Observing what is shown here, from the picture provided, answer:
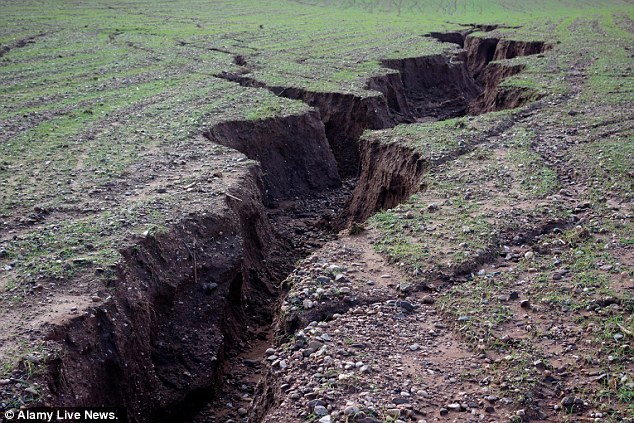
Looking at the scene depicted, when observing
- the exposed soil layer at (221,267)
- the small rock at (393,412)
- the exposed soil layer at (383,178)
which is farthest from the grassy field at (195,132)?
the small rock at (393,412)

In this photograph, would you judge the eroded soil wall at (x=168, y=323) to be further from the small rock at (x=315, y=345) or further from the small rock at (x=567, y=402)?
the small rock at (x=567, y=402)

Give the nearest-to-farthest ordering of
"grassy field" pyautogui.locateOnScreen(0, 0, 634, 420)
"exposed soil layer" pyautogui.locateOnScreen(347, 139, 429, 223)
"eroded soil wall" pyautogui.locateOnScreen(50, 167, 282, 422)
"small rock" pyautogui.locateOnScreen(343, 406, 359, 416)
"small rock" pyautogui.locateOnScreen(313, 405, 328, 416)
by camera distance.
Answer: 1. "small rock" pyautogui.locateOnScreen(343, 406, 359, 416)
2. "small rock" pyautogui.locateOnScreen(313, 405, 328, 416)
3. "eroded soil wall" pyautogui.locateOnScreen(50, 167, 282, 422)
4. "grassy field" pyautogui.locateOnScreen(0, 0, 634, 420)
5. "exposed soil layer" pyautogui.locateOnScreen(347, 139, 429, 223)

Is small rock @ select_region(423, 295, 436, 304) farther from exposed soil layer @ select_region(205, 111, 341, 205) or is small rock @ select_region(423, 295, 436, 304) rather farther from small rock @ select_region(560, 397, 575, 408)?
exposed soil layer @ select_region(205, 111, 341, 205)

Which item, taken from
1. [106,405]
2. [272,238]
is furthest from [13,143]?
[106,405]

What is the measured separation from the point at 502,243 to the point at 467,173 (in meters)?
3.35

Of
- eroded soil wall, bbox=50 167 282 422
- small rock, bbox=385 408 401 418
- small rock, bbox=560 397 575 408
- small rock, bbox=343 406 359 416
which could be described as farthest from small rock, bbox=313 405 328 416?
eroded soil wall, bbox=50 167 282 422

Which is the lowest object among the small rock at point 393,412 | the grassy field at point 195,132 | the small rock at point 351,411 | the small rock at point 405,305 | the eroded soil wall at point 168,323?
the eroded soil wall at point 168,323

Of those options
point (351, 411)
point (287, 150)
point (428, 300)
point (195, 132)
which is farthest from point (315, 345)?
point (287, 150)

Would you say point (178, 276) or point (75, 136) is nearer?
point (178, 276)

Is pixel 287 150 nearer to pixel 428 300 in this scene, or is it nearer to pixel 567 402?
pixel 428 300

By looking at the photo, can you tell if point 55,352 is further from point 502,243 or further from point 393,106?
point 393,106

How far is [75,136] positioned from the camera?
17.2m

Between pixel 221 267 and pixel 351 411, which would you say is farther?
pixel 221 267

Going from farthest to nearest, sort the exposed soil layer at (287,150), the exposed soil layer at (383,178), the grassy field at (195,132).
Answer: the exposed soil layer at (287,150) < the exposed soil layer at (383,178) < the grassy field at (195,132)
